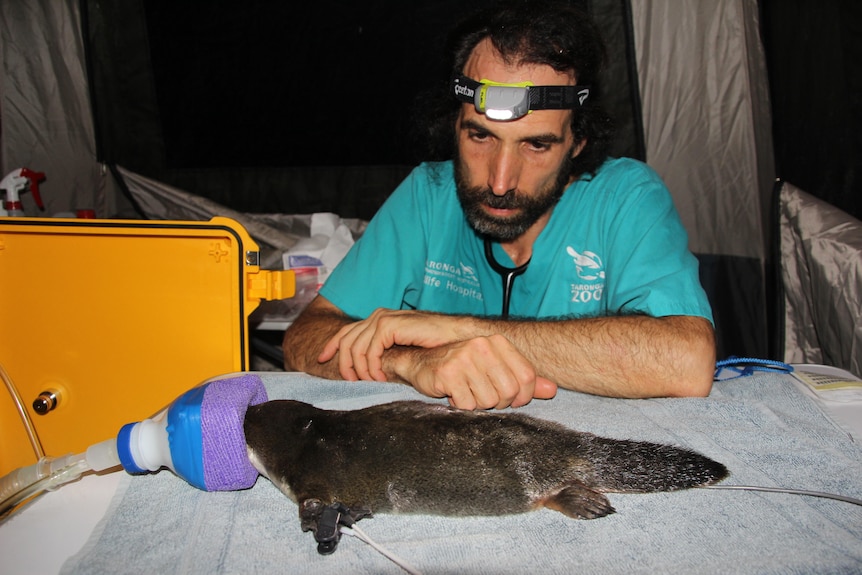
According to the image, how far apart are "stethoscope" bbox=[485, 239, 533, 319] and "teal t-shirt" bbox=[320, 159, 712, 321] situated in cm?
4

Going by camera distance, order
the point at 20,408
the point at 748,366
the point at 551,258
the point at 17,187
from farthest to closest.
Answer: the point at 17,187 < the point at 551,258 < the point at 748,366 < the point at 20,408

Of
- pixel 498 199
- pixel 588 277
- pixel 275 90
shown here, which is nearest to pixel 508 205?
pixel 498 199

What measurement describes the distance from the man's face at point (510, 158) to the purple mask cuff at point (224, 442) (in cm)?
100

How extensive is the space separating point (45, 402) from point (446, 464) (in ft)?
2.82

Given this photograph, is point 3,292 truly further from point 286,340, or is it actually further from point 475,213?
point 475,213

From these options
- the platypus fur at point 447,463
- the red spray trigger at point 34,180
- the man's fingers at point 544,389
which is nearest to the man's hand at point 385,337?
the man's fingers at point 544,389

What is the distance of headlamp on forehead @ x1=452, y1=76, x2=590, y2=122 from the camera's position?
1531 millimetres

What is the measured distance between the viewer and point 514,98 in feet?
5.02

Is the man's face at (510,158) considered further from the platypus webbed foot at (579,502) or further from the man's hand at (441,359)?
the platypus webbed foot at (579,502)

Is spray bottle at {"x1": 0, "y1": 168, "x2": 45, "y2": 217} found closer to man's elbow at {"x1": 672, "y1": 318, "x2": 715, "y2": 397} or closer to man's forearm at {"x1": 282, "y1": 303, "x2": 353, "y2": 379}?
man's forearm at {"x1": 282, "y1": 303, "x2": 353, "y2": 379}

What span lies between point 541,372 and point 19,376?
1066 mm

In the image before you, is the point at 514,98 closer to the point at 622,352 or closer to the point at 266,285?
the point at 622,352

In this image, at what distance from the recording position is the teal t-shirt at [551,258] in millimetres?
1486

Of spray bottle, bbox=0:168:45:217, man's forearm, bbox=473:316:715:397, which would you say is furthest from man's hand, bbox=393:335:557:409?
spray bottle, bbox=0:168:45:217
